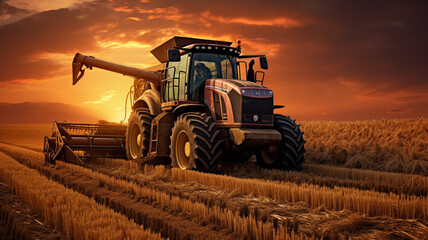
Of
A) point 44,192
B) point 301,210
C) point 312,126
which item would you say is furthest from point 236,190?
point 312,126

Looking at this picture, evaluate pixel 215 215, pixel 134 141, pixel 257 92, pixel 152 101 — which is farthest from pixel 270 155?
pixel 215 215

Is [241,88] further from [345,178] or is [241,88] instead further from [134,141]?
[134,141]

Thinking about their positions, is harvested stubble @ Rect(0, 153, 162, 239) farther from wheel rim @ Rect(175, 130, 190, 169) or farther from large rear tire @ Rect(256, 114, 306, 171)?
large rear tire @ Rect(256, 114, 306, 171)

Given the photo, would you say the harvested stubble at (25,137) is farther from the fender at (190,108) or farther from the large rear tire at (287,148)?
the large rear tire at (287,148)

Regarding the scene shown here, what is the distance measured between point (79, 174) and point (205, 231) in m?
5.39

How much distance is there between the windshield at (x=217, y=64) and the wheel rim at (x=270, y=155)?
2.09 metres

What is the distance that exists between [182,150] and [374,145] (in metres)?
6.27

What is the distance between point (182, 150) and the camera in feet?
30.7

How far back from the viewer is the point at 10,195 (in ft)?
21.9

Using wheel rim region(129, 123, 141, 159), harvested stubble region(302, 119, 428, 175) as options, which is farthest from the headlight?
wheel rim region(129, 123, 141, 159)

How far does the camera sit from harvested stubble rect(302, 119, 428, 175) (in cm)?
1075

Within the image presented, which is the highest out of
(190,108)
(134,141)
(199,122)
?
(190,108)

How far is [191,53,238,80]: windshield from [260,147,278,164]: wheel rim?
6.84ft

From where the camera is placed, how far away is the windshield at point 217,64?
31.9 feet
